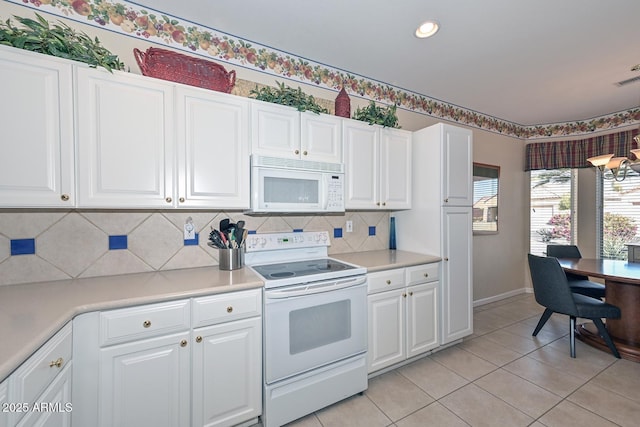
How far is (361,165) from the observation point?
2.36 metres

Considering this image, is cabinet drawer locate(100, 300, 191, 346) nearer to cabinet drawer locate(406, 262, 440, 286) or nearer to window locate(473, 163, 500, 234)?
cabinet drawer locate(406, 262, 440, 286)

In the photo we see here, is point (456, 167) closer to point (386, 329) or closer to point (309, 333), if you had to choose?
point (386, 329)

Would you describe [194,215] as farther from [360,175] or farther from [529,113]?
[529,113]

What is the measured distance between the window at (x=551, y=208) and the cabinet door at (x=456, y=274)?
97.1 inches

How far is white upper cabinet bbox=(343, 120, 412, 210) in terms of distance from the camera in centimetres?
231

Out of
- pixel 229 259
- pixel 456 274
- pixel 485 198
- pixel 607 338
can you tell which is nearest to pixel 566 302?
pixel 607 338

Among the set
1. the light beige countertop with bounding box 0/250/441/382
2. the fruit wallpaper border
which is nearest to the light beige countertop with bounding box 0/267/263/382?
the light beige countertop with bounding box 0/250/441/382

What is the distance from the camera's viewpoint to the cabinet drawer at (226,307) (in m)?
1.46

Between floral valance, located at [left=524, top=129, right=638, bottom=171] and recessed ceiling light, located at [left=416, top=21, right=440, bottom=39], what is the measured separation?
3174 millimetres

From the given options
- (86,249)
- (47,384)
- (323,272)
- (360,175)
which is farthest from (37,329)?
(360,175)

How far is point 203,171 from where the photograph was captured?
1753 mm

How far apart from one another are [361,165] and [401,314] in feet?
4.18

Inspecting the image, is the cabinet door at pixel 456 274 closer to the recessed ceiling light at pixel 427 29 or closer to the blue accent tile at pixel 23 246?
the recessed ceiling light at pixel 427 29

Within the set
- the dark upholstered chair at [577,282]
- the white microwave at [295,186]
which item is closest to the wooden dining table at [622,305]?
the dark upholstered chair at [577,282]
